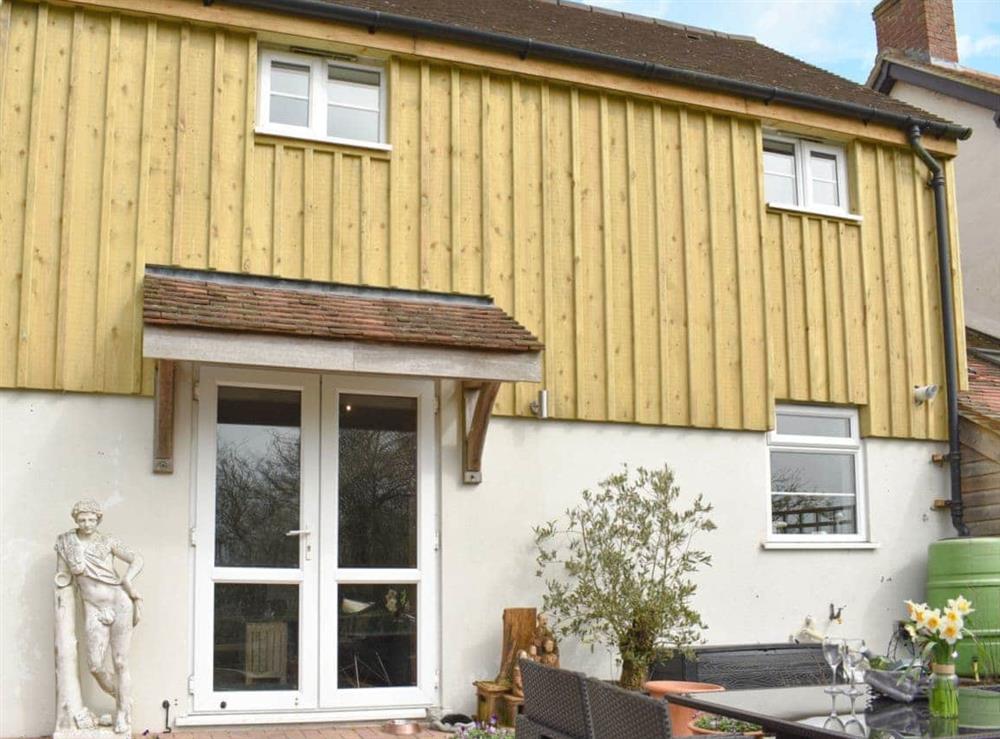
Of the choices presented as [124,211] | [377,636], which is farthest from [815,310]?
[124,211]

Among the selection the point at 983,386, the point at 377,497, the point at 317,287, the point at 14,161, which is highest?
the point at 14,161

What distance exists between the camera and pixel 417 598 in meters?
8.34

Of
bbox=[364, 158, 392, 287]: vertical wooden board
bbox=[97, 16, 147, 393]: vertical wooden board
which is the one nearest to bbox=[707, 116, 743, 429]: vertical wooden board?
bbox=[364, 158, 392, 287]: vertical wooden board

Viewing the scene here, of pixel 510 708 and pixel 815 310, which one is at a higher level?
pixel 815 310

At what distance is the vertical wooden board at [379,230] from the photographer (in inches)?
343

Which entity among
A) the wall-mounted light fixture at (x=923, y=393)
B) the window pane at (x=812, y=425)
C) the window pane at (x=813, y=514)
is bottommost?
the window pane at (x=813, y=514)

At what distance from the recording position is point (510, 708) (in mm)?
7859

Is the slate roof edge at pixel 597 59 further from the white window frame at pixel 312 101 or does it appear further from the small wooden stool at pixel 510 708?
the small wooden stool at pixel 510 708

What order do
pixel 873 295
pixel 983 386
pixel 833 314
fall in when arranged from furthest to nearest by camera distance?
pixel 983 386 < pixel 873 295 < pixel 833 314

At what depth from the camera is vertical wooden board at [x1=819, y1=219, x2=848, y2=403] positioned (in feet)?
33.1

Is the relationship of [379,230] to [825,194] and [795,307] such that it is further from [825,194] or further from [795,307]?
[825,194]

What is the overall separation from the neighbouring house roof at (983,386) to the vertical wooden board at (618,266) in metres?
3.27

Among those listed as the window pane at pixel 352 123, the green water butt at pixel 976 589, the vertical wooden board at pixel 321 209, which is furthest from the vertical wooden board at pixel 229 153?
the green water butt at pixel 976 589

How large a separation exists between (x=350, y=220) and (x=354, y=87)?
115 cm
